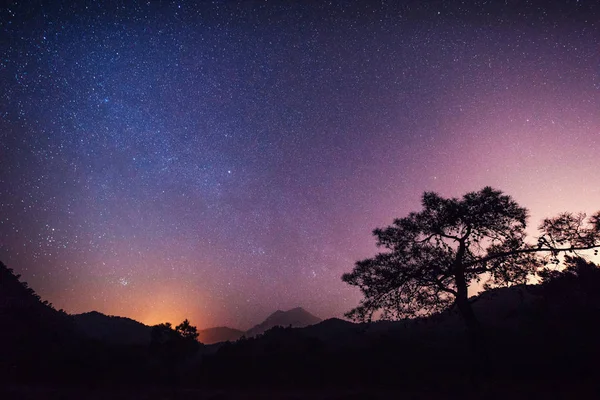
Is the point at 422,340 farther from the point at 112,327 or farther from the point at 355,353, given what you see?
the point at 112,327

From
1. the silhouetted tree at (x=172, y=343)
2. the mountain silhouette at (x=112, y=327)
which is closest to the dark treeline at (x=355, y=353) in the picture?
the silhouetted tree at (x=172, y=343)

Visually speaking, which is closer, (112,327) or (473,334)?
(473,334)

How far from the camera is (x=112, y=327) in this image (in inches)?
2702

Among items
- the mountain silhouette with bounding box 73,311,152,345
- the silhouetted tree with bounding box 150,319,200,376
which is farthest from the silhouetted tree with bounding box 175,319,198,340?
the mountain silhouette with bounding box 73,311,152,345

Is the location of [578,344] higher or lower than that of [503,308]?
lower

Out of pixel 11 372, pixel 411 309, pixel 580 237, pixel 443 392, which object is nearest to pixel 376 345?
pixel 443 392

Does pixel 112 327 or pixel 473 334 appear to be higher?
pixel 473 334

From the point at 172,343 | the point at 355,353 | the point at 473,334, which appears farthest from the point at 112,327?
the point at 473,334

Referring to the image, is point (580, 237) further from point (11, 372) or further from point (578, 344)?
point (11, 372)

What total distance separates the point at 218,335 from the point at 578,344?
202m

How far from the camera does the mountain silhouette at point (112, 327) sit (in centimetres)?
6238

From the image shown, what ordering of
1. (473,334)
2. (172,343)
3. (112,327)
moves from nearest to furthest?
(473,334)
(172,343)
(112,327)

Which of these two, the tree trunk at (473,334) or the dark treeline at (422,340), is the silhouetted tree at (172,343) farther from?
the tree trunk at (473,334)

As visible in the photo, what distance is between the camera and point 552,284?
56.4ft
